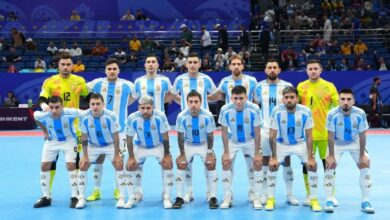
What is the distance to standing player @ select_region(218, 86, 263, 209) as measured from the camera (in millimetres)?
10133

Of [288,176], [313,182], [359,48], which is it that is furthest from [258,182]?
[359,48]

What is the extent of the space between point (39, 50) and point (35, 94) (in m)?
3.95

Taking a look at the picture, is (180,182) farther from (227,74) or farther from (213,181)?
(227,74)

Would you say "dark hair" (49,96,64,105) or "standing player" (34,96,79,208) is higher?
"dark hair" (49,96,64,105)

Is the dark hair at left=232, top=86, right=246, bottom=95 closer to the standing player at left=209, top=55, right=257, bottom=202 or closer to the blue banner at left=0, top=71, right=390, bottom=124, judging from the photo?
the standing player at left=209, top=55, right=257, bottom=202

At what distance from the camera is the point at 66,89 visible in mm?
11203

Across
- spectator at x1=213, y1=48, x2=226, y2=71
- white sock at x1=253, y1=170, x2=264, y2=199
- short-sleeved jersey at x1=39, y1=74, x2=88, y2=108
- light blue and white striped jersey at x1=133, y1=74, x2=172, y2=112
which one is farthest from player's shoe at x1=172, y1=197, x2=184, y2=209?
spectator at x1=213, y1=48, x2=226, y2=71

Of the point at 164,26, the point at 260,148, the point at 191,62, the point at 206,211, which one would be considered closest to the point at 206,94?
the point at 191,62

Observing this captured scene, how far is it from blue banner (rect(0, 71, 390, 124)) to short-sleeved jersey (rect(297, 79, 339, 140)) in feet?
42.7

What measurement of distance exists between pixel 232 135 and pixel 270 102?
1019 millimetres

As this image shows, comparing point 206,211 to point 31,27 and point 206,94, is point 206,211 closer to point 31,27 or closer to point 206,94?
point 206,94

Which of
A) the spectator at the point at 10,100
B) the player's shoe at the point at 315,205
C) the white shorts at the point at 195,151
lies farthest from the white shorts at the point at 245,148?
the spectator at the point at 10,100

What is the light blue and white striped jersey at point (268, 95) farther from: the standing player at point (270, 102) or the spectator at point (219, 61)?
the spectator at point (219, 61)

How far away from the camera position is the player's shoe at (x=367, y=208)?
980 centimetres
